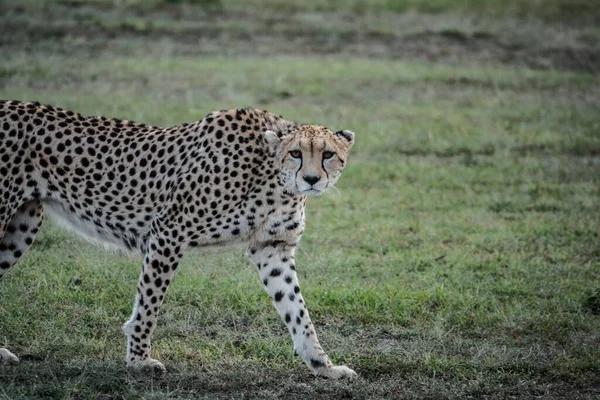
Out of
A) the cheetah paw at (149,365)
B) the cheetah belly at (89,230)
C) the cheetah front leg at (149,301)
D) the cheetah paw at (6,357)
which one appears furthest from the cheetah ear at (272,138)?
the cheetah paw at (6,357)

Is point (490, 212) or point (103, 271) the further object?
point (490, 212)

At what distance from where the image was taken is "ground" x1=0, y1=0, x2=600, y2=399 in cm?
557

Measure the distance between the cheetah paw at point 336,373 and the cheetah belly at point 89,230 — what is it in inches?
50.7

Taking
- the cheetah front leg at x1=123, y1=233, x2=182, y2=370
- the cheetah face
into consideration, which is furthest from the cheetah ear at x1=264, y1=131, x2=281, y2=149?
the cheetah front leg at x1=123, y1=233, x2=182, y2=370

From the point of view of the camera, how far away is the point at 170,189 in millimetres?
5590

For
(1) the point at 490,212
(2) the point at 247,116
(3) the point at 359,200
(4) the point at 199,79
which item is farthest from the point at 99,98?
(2) the point at 247,116

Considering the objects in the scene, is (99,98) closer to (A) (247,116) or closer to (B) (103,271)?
(B) (103,271)

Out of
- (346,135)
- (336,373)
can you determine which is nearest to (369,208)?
(346,135)

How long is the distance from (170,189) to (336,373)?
1384mm

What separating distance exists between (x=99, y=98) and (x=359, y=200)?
4.32 metres

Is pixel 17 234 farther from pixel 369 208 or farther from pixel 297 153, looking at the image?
pixel 369 208

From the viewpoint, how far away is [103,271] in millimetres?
7031

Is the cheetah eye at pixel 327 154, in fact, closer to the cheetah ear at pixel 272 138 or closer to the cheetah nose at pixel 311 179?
the cheetah nose at pixel 311 179

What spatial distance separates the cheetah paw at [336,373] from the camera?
538 centimetres
